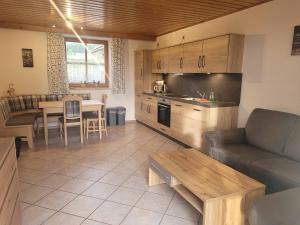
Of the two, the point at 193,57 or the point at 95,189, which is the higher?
the point at 193,57

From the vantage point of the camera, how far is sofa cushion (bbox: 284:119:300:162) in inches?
98.7

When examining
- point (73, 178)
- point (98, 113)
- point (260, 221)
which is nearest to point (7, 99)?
point (98, 113)

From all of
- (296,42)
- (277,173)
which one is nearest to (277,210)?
(277,173)

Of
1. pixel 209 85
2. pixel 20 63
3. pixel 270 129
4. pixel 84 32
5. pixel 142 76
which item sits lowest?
pixel 270 129

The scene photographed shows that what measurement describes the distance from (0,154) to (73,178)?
1.62m

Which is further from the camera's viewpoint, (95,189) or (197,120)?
(197,120)

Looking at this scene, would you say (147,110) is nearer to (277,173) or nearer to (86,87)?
(86,87)

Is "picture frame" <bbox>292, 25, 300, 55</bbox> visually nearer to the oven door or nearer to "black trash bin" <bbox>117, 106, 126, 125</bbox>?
the oven door

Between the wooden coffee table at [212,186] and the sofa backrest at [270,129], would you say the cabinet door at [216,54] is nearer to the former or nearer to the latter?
the sofa backrest at [270,129]

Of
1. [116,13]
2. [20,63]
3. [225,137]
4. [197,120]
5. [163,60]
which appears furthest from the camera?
[163,60]

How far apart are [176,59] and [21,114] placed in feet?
11.5

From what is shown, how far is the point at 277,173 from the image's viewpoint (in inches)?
88.2

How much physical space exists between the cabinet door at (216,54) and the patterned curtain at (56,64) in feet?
11.3

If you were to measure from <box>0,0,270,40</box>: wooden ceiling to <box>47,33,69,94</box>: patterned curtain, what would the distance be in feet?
0.87
